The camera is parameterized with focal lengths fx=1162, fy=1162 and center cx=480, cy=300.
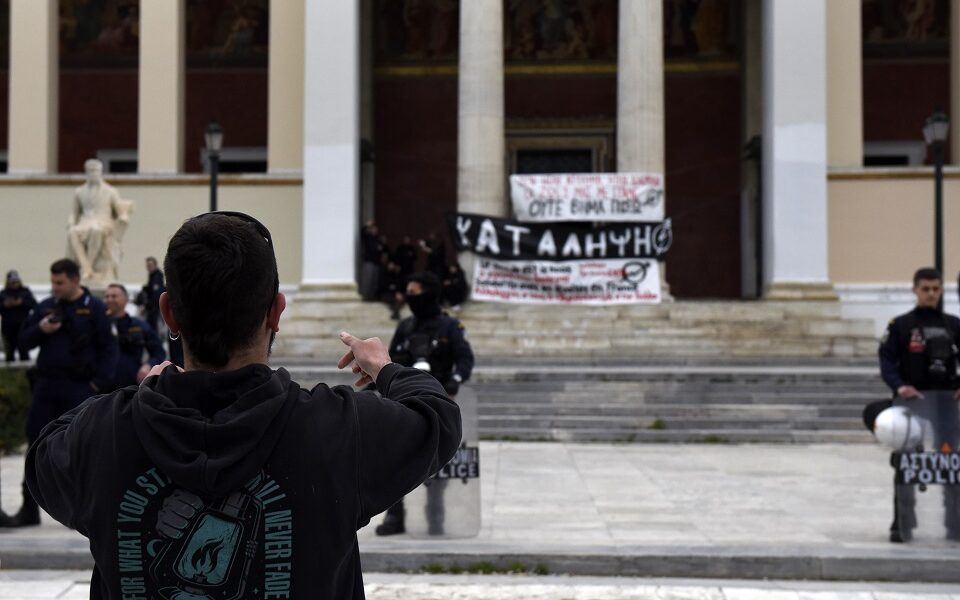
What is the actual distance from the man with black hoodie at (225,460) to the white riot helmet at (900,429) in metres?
6.19

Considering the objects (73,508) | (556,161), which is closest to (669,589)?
(73,508)

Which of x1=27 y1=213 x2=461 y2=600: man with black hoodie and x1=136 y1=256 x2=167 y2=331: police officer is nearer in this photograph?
x1=27 y1=213 x2=461 y2=600: man with black hoodie

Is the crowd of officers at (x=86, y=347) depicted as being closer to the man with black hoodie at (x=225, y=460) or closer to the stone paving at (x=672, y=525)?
the stone paving at (x=672, y=525)

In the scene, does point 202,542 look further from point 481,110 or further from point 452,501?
point 481,110

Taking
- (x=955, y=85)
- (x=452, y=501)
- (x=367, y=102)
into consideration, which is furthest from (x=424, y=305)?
(x=367, y=102)

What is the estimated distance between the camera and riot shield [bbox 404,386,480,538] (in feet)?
25.4

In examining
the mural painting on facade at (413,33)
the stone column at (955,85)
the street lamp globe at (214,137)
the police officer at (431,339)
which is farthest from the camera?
the mural painting on facade at (413,33)

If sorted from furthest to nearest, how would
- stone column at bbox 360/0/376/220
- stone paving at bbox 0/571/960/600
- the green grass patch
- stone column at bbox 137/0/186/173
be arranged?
stone column at bbox 360/0/376/220 < stone column at bbox 137/0/186/173 < the green grass patch < stone paving at bbox 0/571/960/600

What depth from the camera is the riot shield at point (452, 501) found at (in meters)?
7.74

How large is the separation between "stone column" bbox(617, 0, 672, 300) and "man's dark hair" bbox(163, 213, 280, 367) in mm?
20818

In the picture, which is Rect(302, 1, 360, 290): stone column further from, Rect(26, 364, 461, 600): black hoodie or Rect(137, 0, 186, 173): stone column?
Rect(26, 364, 461, 600): black hoodie

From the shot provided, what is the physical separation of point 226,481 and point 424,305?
639cm

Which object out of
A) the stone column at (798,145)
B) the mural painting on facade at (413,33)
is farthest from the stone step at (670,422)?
the mural painting on facade at (413,33)

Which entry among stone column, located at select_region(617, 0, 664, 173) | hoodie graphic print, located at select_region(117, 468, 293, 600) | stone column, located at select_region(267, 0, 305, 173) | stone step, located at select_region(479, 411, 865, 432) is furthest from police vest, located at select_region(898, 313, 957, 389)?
stone column, located at select_region(267, 0, 305, 173)
